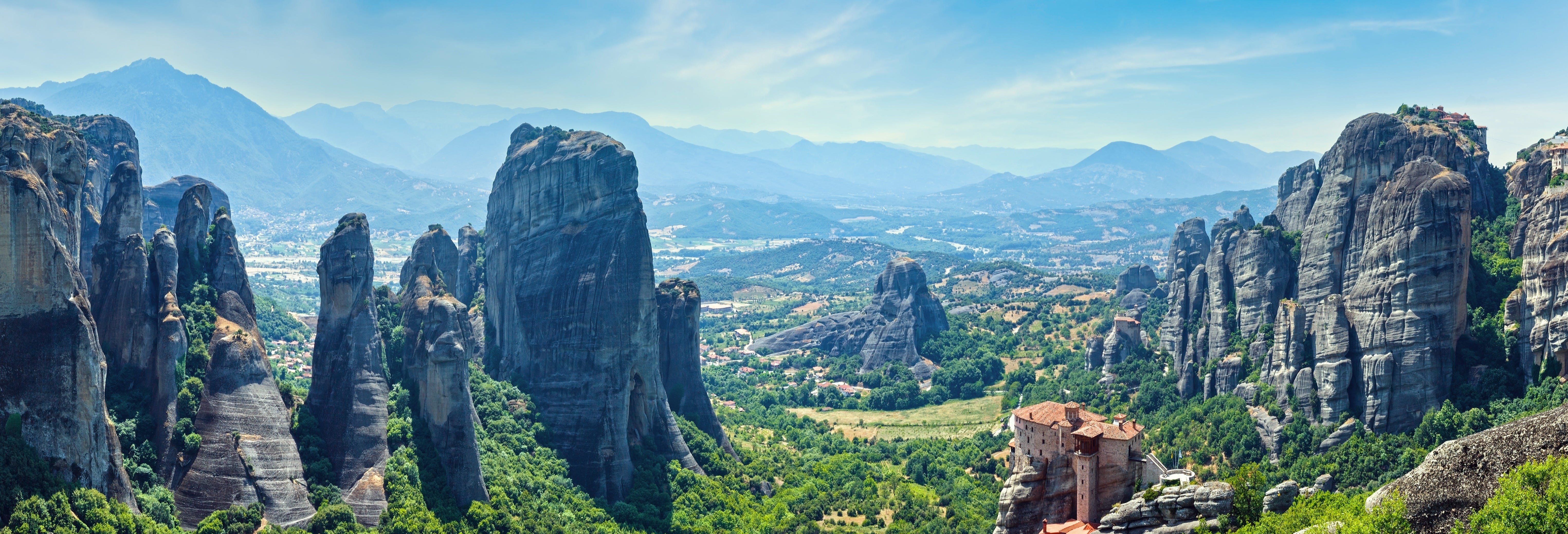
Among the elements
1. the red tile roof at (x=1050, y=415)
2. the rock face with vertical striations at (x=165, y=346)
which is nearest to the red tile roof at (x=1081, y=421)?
the red tile roof at (x=1050, y=415)

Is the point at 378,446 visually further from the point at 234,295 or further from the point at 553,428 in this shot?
Result: the point at 553,428

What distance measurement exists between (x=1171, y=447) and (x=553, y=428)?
43.3 m

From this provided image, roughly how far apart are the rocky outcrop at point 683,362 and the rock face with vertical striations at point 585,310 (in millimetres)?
4878

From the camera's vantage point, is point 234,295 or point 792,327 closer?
point 234,295

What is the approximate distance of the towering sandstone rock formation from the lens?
183ft

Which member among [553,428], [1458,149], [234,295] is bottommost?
[553,428]

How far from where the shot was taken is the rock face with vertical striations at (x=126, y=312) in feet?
150

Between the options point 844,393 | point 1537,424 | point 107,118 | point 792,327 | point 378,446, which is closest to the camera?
point 1537,424

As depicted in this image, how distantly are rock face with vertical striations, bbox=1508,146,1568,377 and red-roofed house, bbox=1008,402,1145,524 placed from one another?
26729 mm

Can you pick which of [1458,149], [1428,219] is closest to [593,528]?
[1428,219]

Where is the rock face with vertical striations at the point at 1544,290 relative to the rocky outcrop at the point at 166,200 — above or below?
below

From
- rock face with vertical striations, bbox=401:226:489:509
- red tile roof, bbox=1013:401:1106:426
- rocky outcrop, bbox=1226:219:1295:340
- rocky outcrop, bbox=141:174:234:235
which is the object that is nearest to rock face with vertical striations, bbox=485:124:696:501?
rock face with vertical striations, bbox=401:226:489:509

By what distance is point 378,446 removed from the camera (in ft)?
160

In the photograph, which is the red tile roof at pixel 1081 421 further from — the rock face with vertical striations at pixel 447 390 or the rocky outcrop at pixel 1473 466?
the rock face with vertical striations at pixel 447 390
